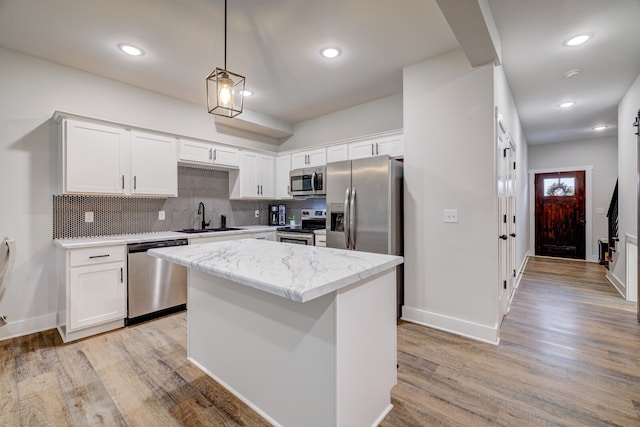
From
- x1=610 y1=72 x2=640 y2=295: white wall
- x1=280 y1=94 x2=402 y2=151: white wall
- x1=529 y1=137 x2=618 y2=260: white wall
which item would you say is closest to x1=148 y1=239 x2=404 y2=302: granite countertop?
x1=280 y1=94 x2=402 y2=151: white wall

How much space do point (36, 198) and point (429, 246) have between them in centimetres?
404

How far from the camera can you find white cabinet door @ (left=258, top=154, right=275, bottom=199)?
4816 millimetres

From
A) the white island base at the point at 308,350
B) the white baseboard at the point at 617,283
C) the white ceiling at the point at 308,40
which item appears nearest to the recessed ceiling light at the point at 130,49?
the white ceiling at the point at 308,40

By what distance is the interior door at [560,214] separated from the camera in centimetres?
659

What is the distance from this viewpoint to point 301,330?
1.45 m

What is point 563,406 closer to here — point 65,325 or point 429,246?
point 429,246

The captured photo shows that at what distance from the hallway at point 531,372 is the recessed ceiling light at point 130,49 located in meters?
3.65

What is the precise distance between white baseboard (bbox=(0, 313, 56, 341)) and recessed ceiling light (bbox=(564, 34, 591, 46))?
576 cm

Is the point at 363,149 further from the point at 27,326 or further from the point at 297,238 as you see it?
the point at 27,326

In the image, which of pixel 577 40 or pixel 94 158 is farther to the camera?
pixel 94 158

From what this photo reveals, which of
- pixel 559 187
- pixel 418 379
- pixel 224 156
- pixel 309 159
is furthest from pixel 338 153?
pixel 559 187

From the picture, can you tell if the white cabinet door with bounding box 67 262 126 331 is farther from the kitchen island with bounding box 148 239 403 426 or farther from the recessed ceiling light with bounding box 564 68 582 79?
the recessed ceiling light with bounding box 564 68 582 79

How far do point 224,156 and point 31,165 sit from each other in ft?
6.72

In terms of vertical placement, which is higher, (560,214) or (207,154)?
(207,154)
